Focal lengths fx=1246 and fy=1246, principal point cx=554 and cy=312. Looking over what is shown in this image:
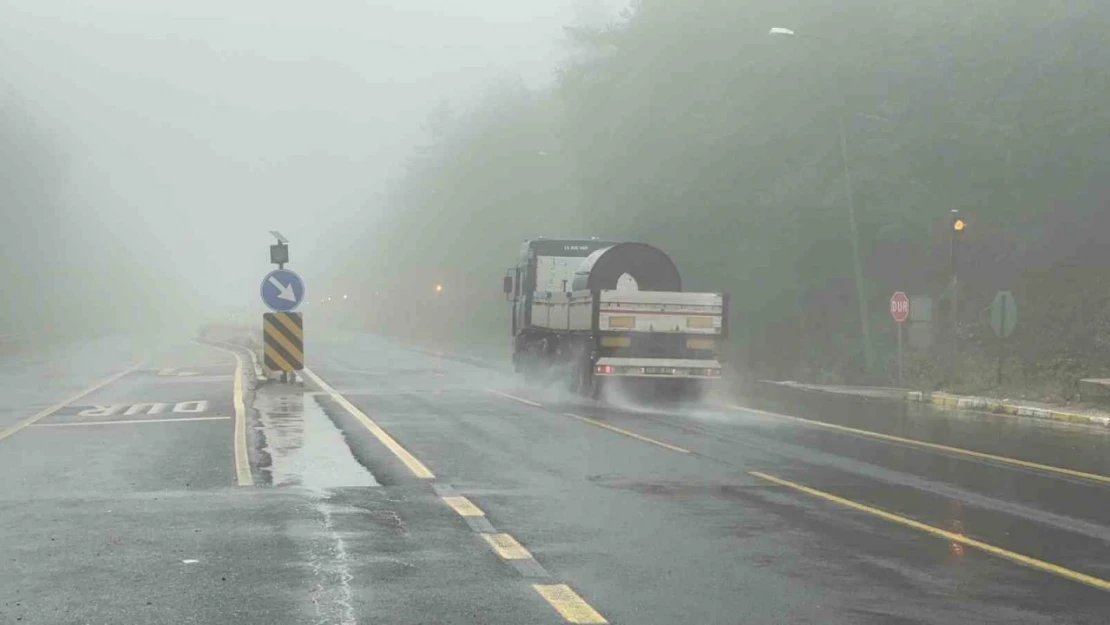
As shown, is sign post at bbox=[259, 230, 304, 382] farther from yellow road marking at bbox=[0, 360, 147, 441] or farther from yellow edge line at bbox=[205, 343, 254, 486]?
yellow road marking at bbox=[0, 360, 147, 441]

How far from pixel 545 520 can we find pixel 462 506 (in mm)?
969

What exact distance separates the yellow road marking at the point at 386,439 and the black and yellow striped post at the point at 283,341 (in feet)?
3.10

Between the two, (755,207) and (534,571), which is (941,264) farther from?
(534,571)

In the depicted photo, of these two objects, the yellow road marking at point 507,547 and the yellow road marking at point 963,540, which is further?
the yellow road marking at point 507,547

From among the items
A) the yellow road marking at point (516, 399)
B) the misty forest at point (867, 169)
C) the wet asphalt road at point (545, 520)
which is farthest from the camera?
the misty forest at point (867, 169)

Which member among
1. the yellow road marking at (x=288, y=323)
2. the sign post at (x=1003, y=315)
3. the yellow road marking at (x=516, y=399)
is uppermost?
the sign post at (x=1003, y=315)

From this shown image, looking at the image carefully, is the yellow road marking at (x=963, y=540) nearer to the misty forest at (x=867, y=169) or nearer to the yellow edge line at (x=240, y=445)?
the yellow edge line at (x=240, y=445)

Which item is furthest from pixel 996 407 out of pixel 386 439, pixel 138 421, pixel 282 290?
pixel 138 421

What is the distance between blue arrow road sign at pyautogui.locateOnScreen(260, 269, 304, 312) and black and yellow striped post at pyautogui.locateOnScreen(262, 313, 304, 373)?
0.22 metres

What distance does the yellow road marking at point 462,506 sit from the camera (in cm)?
1026

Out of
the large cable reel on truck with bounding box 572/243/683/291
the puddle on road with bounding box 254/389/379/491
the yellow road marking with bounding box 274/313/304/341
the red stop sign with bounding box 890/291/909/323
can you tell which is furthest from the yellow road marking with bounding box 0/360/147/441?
the red stop sign with bounding box 890/291/909/323

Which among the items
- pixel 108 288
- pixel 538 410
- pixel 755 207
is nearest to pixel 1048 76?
pixel 755 207

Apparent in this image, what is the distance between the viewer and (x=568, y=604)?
7105 millimetres

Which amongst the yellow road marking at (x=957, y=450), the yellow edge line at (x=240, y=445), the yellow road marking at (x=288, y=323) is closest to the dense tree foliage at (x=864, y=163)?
the yellow road marking at (x=957, y=450)
